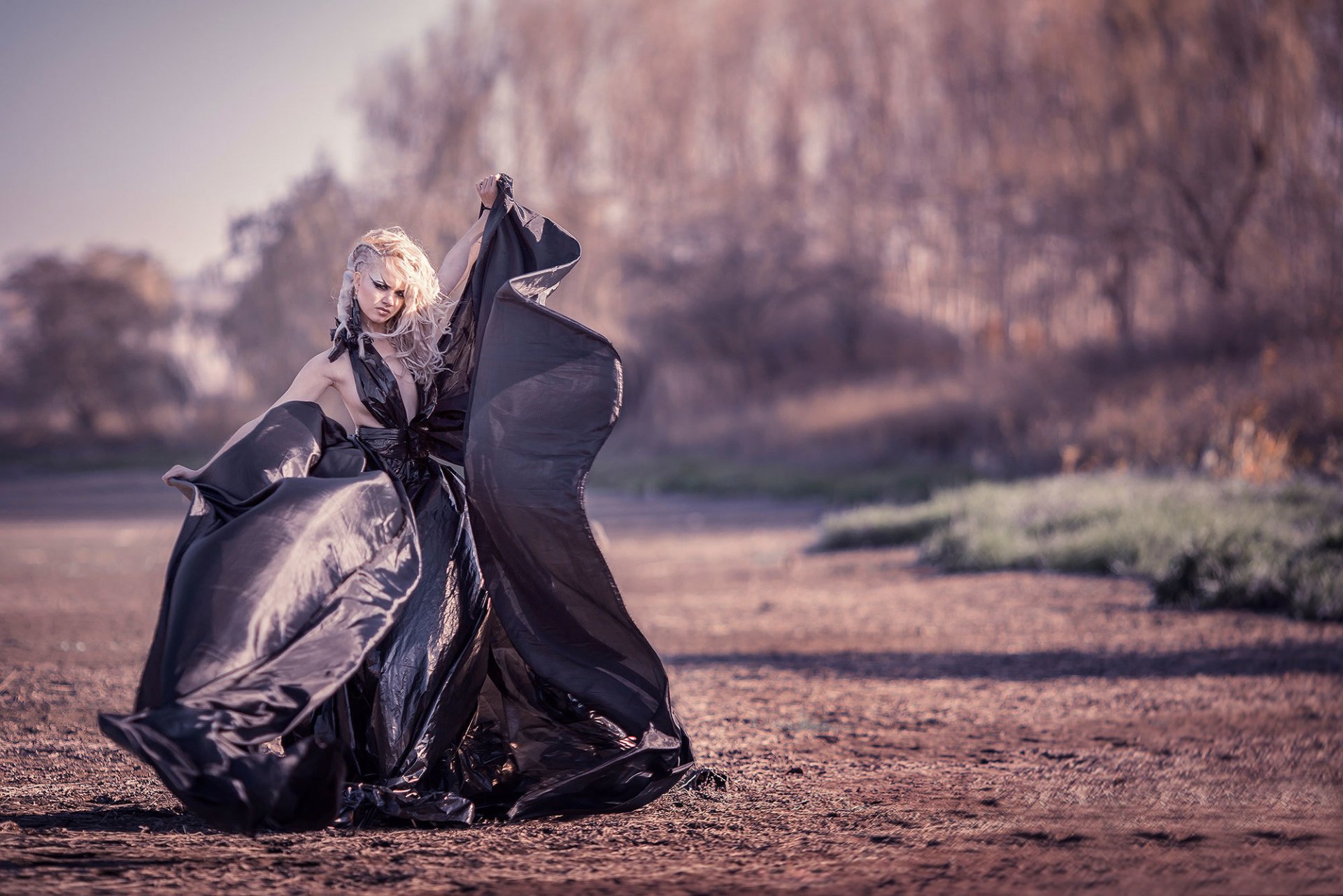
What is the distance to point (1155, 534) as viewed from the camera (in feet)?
34.4

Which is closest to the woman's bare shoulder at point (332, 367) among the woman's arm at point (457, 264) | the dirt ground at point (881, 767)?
the woman's arm at point (457, 264)

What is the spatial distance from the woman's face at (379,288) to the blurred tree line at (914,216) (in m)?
11.1

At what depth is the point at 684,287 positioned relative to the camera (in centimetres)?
3625

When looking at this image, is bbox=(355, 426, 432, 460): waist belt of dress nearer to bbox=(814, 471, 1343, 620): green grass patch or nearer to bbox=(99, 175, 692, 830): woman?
bbox=(99, 175, 692, 830): woman

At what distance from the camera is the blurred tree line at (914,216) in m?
20.0

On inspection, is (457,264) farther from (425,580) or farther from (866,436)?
(866,436)

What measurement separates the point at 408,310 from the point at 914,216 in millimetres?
34205

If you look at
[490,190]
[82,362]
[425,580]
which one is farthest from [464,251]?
[82,362]

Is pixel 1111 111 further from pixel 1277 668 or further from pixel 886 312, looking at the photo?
pixel 1277 668

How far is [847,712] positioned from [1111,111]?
21427mm

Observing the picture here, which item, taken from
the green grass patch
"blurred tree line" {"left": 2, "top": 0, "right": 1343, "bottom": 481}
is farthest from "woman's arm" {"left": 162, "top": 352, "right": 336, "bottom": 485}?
"blurred tree line" {"left": 2, "top": 0, "right": 1343, "bottom": 481}

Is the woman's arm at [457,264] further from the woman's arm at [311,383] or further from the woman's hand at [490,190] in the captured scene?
the woman's arm at [311,383]

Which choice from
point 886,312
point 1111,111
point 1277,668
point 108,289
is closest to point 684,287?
point 886,312

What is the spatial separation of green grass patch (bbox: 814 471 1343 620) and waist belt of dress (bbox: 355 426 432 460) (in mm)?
6539
